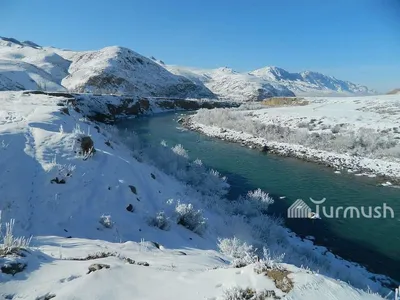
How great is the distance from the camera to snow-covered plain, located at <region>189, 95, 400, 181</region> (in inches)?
1064

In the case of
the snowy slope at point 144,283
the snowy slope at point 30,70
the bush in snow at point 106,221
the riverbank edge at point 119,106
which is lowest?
the bush in snow at point 106,221

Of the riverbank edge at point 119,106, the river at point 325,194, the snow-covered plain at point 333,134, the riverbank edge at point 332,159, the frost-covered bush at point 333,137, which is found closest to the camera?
the river at point 325,194

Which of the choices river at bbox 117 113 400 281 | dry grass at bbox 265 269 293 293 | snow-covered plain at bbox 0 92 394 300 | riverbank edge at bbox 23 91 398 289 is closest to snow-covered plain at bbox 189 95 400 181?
river at bbox 117 113 400 281

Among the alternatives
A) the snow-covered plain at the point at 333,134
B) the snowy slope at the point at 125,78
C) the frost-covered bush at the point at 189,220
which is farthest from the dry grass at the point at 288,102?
the frost-covered bush at the point at 189,220

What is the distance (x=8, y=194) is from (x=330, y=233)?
1309 cm

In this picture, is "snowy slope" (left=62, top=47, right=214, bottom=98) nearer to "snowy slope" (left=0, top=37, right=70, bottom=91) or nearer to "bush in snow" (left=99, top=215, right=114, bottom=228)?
"snowy slope" (left=0, top=37, right=70, bottom=91)

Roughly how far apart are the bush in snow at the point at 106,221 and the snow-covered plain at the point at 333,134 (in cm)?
2215

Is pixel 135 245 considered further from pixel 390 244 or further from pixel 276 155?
pixel 276 155

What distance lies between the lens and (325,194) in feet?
63.2

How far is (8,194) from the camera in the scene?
820 cm

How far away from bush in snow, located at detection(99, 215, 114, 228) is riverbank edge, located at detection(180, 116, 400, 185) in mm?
20407

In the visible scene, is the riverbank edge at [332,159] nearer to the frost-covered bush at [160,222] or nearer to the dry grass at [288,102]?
the frost-covered bush at [160,222]

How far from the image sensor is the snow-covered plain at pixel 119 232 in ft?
13.0

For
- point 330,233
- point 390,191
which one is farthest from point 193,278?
point 390,191
